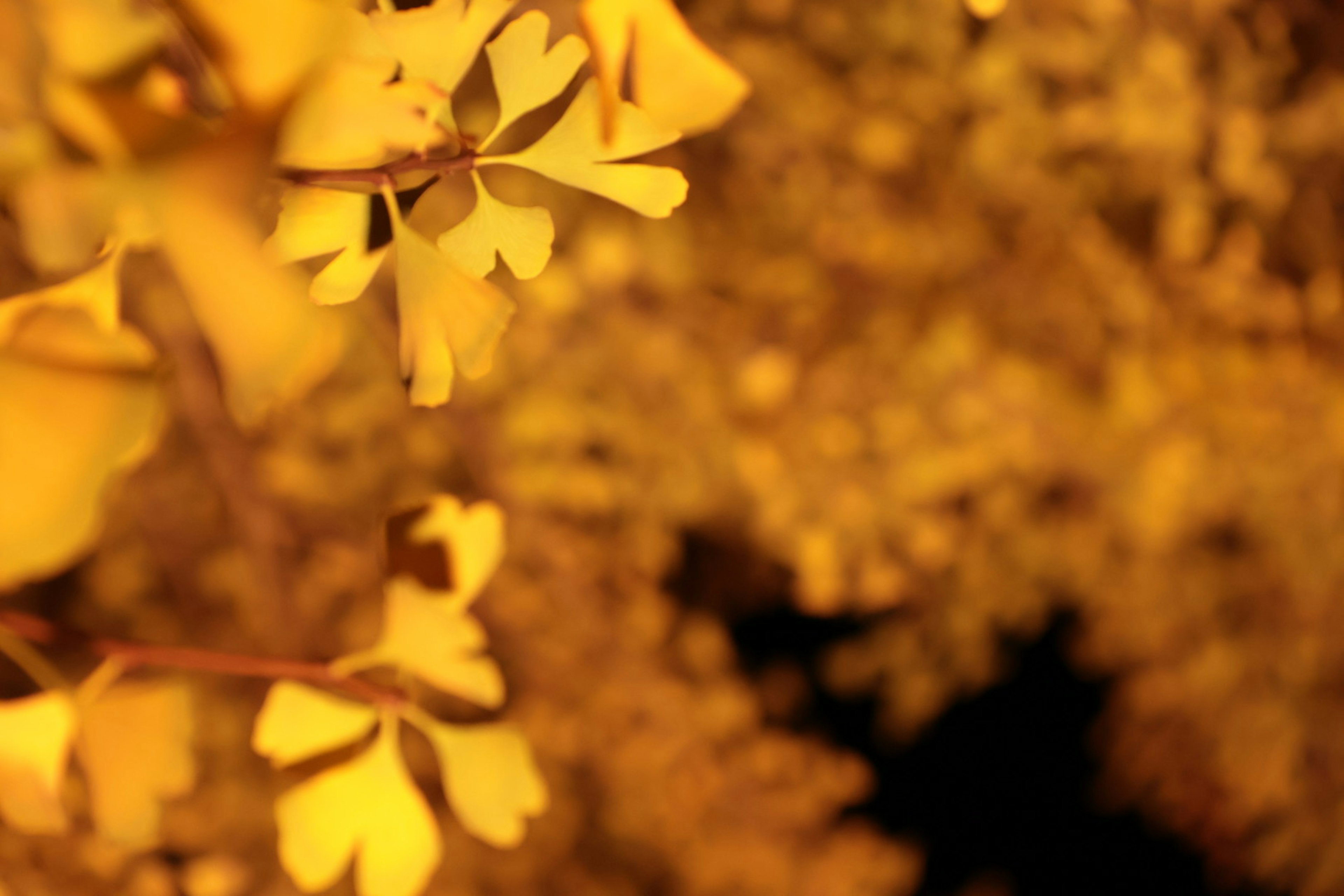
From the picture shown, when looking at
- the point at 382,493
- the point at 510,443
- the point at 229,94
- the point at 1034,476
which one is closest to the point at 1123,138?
the point at 1034,476

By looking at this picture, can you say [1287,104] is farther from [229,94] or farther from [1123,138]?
[229,94]

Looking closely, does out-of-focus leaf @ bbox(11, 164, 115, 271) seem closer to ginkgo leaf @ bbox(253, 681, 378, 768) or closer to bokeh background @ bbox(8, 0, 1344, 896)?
ginkgo leaf @ bbox(253, 681, 378, 768)

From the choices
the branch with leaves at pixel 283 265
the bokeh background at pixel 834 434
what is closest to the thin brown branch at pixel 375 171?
the branch with leaves at pixel 283 265

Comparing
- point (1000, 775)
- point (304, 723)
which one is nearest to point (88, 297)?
point (304, 723)

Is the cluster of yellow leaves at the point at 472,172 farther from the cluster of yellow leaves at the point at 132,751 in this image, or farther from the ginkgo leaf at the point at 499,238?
the cluster of yellow leaves at the point at 132,751

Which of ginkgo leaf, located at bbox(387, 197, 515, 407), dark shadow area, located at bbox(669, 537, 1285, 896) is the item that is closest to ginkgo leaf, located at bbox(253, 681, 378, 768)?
ginkgo leaf, located at bbox(387, 197, 515, 407)

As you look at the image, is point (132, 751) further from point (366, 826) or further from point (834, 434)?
point (834, 434)
